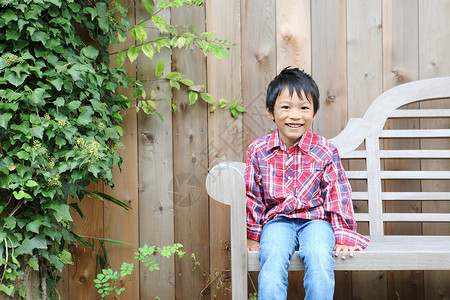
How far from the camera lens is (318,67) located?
2.11m

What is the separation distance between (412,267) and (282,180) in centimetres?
53

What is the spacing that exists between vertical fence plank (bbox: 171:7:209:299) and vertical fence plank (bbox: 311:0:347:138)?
0.54 m

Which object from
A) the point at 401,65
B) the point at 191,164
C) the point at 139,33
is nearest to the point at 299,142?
the point at 191,164

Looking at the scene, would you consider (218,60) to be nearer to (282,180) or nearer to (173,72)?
(173,72)

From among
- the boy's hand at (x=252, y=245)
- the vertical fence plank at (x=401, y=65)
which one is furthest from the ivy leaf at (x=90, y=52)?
the vertical fence plank at (x=401, y=65)

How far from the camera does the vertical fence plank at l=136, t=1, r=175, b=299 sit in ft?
6.97

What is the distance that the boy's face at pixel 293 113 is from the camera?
1.72 metres

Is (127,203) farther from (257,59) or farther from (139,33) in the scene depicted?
(257,59)

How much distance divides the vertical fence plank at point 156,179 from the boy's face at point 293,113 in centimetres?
62

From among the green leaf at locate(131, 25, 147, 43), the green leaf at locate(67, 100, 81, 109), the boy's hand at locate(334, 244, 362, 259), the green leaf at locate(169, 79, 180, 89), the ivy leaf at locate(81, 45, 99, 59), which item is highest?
the green leaf at locate(131, 25, 147, 43)

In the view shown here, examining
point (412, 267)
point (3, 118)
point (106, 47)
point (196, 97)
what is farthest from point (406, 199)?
point (3, 118)

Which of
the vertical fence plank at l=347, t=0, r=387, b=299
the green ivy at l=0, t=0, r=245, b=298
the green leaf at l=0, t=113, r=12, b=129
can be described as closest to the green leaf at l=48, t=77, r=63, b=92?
the green ivy at l=0, t=0, r=245, b=298

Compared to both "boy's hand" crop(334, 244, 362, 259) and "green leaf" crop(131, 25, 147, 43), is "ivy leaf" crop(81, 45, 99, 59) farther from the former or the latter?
"boy's hand" crop(334, 244, 362, 259)

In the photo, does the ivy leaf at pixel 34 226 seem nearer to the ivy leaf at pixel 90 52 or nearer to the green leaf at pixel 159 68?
the ivy leaf at pixel 90 52
